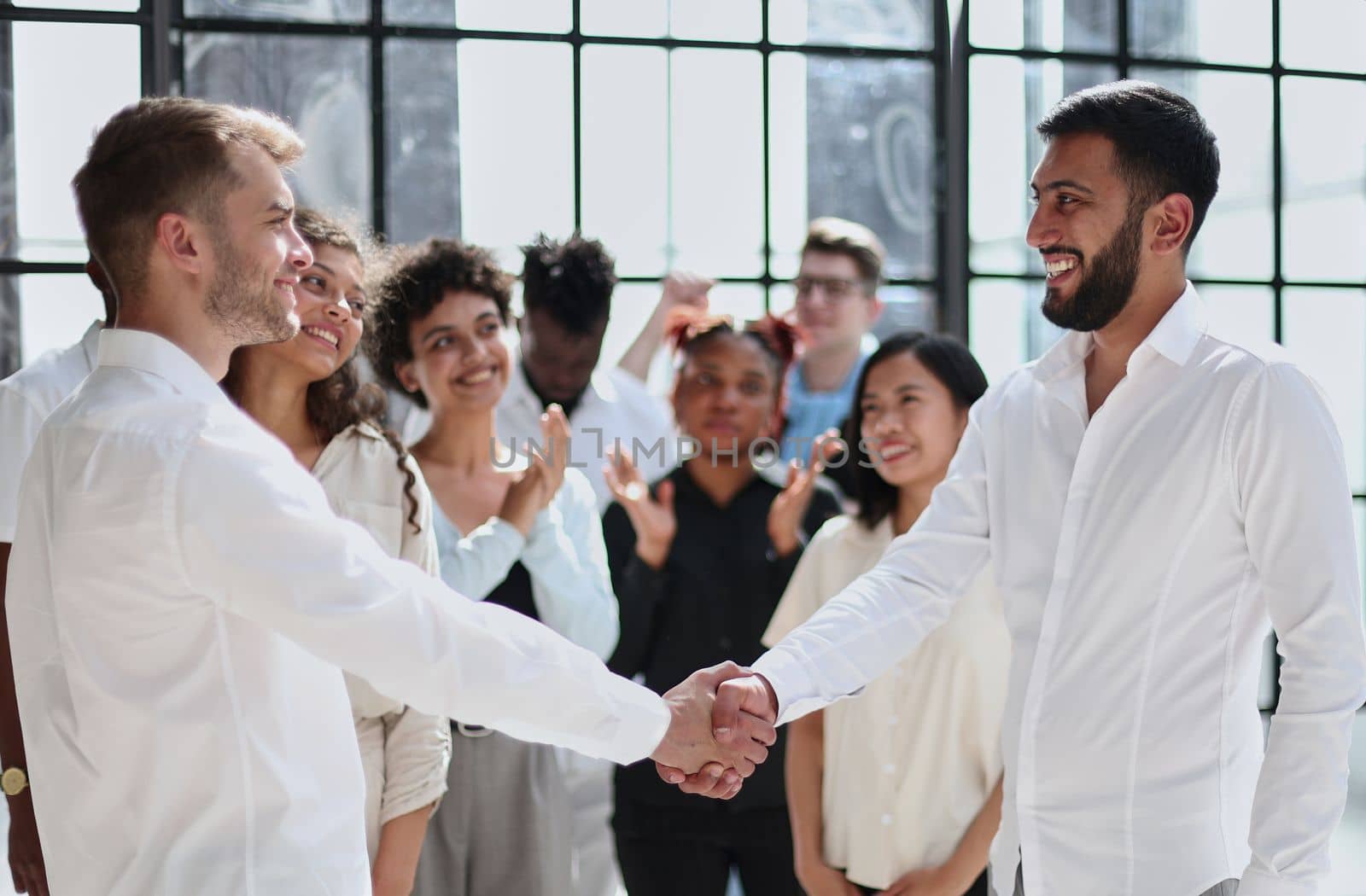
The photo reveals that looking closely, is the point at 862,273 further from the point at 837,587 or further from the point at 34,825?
the point at 34,825

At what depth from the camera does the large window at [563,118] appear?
124 inches

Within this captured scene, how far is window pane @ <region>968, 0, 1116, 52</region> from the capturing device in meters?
3.53

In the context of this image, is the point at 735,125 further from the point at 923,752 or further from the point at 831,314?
the point at 923,752

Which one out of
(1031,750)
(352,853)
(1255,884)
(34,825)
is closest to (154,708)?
(352,853)

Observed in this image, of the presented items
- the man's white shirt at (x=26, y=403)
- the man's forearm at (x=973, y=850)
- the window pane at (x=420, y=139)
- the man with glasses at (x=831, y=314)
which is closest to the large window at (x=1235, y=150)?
the man with glasses at (x=831, y=314)

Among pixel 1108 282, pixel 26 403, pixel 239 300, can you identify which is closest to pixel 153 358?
pixel 239 300

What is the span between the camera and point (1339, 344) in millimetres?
3902

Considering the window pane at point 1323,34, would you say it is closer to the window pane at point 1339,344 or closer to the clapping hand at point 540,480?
the window pane at point 1339,344

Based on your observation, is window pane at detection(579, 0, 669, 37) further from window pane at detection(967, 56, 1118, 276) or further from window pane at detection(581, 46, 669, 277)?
window pane at detection(967, 56, 1118, 276)

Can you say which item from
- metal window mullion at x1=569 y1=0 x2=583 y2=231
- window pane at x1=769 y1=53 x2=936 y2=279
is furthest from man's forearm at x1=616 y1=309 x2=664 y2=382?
window pane at x1=769 y1=53 x2=936 y2=279

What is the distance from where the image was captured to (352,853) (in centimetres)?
146

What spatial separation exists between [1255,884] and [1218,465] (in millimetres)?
472

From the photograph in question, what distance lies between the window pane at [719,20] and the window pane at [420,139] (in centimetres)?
58

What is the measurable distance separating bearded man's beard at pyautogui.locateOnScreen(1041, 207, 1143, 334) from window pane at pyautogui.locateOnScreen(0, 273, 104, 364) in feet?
7.44
